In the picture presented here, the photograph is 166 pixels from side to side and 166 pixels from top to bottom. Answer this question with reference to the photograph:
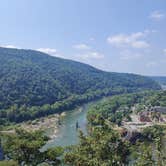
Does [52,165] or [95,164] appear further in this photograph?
[52,165]

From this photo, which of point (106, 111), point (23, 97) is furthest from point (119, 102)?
point (23, 97)

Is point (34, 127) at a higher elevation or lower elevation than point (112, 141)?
lower

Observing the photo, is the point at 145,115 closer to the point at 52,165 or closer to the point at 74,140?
the point at 74,140

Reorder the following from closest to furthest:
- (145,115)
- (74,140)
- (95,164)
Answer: (95,164) < (74,140) < (145,115)

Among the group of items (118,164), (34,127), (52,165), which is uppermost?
(118,164)

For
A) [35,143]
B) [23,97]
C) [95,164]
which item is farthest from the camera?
[23,97]

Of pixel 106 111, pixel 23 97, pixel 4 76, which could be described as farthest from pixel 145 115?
pixel 4 76
